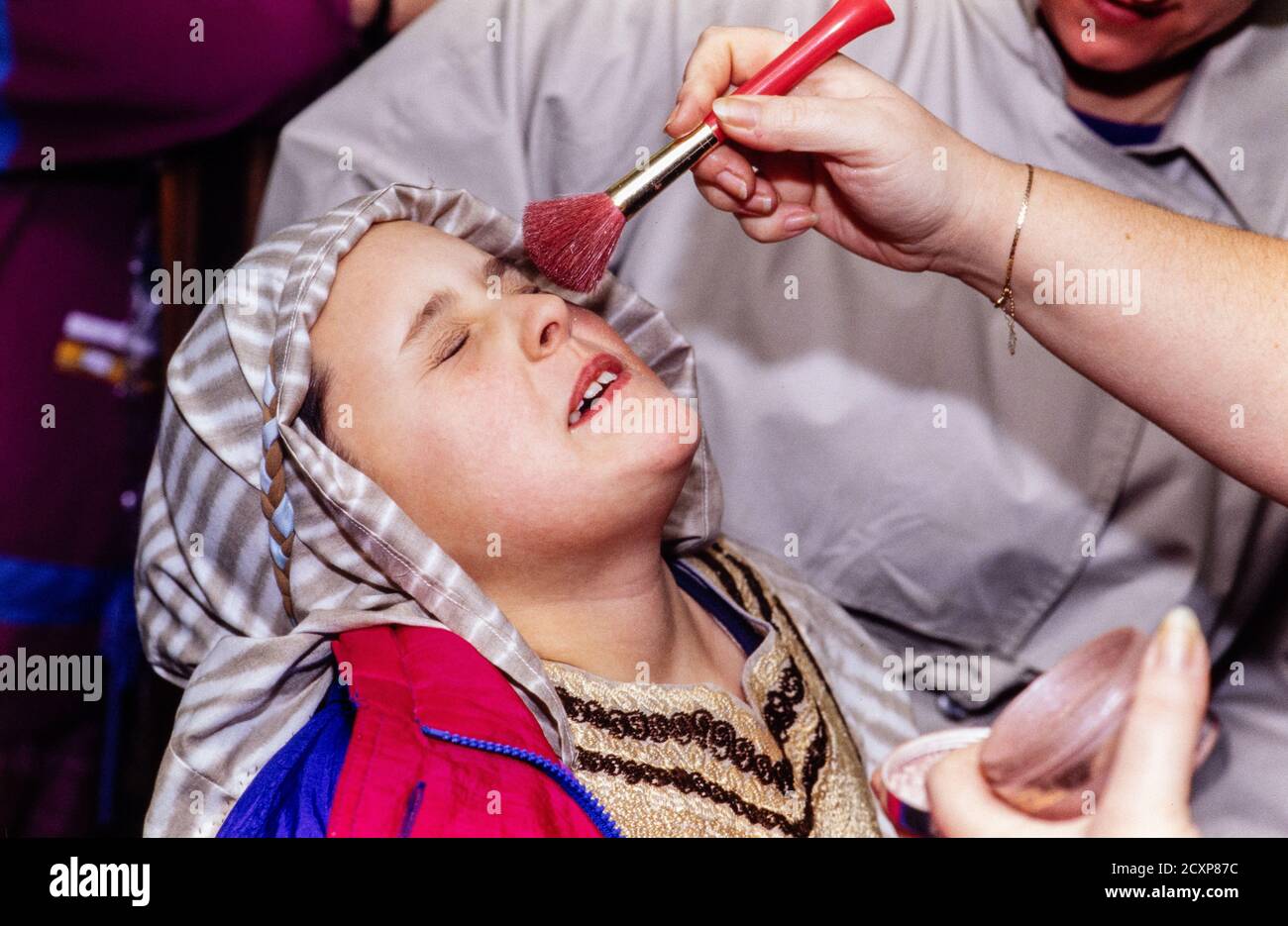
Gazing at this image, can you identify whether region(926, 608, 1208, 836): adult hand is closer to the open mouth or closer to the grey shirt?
the grey shirt

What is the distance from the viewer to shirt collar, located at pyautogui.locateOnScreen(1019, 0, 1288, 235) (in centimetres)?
106

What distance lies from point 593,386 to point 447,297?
11 cm

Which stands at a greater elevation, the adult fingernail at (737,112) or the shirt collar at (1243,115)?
the shirt collar at (1243,115)

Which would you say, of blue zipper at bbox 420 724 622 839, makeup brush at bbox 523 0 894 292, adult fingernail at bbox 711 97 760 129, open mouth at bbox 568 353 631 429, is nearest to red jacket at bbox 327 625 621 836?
blue zipper at bbox 420 724 622 839

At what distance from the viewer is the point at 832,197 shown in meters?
0.91

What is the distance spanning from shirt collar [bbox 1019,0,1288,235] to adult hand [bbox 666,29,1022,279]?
0.32 m

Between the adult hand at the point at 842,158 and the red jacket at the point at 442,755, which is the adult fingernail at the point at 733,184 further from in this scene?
the red jacket at the point at 442,755

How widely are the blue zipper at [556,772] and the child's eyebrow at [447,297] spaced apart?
26 cm

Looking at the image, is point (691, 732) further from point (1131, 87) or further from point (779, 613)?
point (1131, 87)

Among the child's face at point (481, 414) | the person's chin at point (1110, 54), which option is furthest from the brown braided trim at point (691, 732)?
the person's chin at point (1110, 54)

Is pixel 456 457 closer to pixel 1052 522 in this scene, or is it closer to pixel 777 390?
pixel 777 390

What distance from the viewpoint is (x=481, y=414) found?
80 centimetres

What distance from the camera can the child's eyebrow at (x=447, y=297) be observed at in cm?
82
